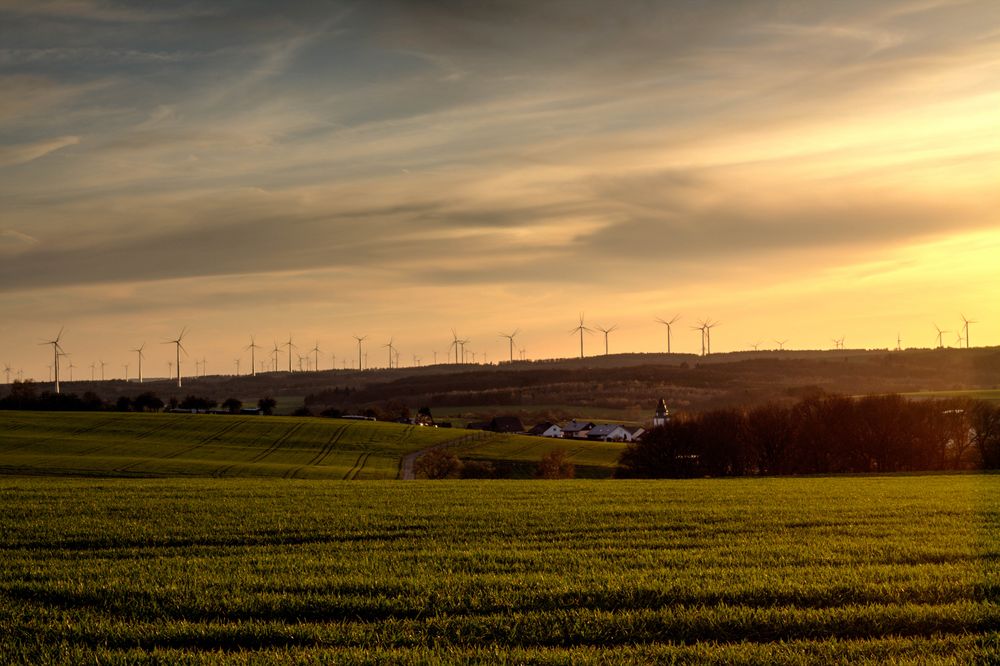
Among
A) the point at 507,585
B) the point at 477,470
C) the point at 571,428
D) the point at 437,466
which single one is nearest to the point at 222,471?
the point at 437,466

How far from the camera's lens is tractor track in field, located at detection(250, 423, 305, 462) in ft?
272

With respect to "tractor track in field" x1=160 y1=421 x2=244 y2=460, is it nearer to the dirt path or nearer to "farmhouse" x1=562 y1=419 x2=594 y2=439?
the dirt path

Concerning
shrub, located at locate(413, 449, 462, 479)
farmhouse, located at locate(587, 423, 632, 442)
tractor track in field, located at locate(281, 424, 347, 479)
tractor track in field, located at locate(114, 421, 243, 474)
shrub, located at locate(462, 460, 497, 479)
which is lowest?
farmhouse, located at locate(587, 423, 632, 442)

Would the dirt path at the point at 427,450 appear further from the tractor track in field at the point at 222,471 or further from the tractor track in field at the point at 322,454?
the tractor track in field at the point at 222,471

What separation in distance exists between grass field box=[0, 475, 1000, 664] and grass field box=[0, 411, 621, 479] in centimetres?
4349

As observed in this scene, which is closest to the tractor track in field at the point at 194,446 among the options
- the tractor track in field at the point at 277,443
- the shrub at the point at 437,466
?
the tractor track in field at the point at 277,443

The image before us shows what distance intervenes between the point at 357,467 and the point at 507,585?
63989 millimetres

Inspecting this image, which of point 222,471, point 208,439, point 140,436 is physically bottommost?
point 222,471

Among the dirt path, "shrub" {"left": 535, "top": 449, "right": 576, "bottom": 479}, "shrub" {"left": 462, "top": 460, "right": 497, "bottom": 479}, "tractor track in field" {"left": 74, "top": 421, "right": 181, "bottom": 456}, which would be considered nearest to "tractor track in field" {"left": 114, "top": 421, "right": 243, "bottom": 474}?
"tractor track in field" {"left": 74, "top": 421, "right": 181, "bottom": 456}

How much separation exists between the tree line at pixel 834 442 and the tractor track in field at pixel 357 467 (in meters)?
23.4

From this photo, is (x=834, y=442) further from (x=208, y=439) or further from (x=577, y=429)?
(x=577, y=429)

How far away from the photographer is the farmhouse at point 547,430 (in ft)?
512

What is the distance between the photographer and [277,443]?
95125mm

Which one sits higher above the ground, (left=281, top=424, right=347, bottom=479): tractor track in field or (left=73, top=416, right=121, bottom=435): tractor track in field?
(left=73, top=416, right=121, bottom=435): tractor track in field
